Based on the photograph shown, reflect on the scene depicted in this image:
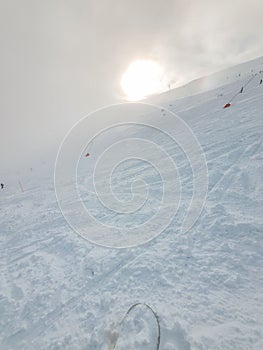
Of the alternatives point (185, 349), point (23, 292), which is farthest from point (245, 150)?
point (23, 292)

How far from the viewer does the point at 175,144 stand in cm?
1058

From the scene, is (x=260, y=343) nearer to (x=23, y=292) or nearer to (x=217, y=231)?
(x=217, y=231)

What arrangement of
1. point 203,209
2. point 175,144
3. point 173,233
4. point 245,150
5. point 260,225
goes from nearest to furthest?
point 260,225
point 173,233
point 203,209
point 245,150
point 175,144

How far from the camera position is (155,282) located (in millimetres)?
3287

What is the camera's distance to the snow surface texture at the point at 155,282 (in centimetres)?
252

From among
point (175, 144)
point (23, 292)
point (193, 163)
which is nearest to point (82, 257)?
point (23, 292)

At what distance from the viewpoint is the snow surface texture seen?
2523mm

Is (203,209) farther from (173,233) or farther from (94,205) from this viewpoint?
(94,205)

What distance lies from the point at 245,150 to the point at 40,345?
7444 mm

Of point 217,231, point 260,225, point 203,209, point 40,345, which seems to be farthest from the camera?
point 203,209

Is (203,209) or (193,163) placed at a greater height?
(193,163)

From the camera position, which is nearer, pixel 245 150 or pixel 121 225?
pixel 121 225

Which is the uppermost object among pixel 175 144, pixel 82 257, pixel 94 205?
pixel 175 144

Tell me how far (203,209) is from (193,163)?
293cm
